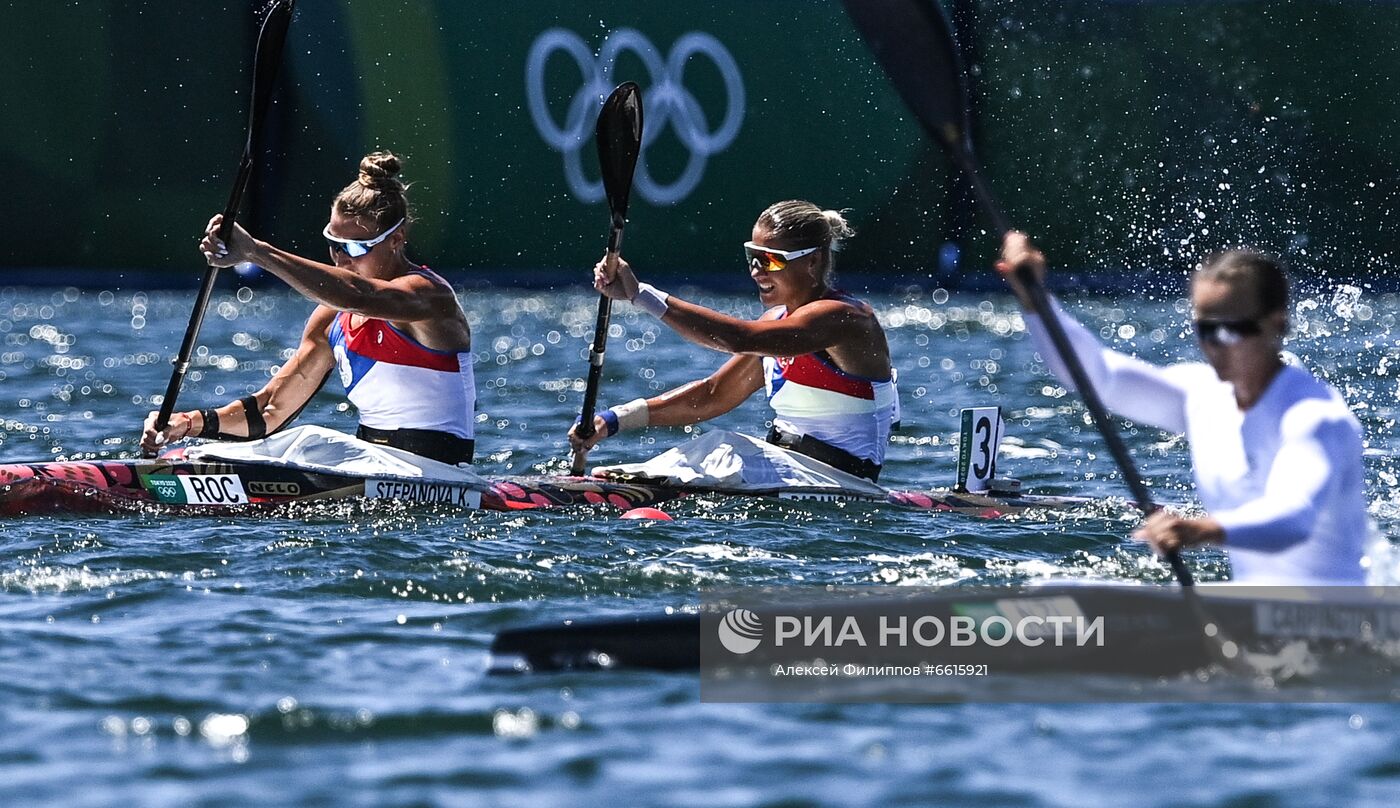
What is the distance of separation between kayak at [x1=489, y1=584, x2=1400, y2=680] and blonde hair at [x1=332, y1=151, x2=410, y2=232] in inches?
125

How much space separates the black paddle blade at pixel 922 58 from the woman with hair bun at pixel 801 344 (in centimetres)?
147

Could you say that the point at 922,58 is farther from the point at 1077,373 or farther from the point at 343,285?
the point at 343,285

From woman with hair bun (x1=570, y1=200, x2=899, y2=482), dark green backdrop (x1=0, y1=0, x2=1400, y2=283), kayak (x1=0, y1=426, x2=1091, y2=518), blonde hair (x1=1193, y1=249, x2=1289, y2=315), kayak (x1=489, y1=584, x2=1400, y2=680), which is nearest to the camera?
blonde hair (x1=1193, y1=249, x2=1289, y2=315)

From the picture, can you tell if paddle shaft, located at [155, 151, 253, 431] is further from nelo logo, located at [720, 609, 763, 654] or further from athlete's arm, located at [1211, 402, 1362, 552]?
athlete's arm, located at [1211, 402, 1362, 552]

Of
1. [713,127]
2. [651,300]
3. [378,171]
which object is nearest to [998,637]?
[651,300]

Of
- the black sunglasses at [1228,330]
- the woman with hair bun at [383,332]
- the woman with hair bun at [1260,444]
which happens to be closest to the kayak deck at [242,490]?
the woman with hair bun at [383,332]

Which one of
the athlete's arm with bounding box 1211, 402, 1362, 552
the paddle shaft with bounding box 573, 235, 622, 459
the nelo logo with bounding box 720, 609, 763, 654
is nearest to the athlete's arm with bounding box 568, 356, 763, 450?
the paddle shaft with bounding box 573, 235, 622, 459

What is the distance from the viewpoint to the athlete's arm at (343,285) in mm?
7465

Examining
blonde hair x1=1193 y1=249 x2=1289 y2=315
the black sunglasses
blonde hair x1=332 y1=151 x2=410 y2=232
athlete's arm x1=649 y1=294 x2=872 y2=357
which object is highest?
blonde hair x1=332 y1=151 x2=410 y2=232

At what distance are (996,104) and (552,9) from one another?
17.0ft

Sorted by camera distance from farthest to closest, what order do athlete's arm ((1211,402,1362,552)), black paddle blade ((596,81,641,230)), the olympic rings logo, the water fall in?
the olympic rings logo
black paddle blade ((596,81,641,230))
athlete's arm ((1211,402,1362,552))
the water

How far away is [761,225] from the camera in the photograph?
816cm

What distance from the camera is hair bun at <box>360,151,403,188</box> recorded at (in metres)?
7.85
